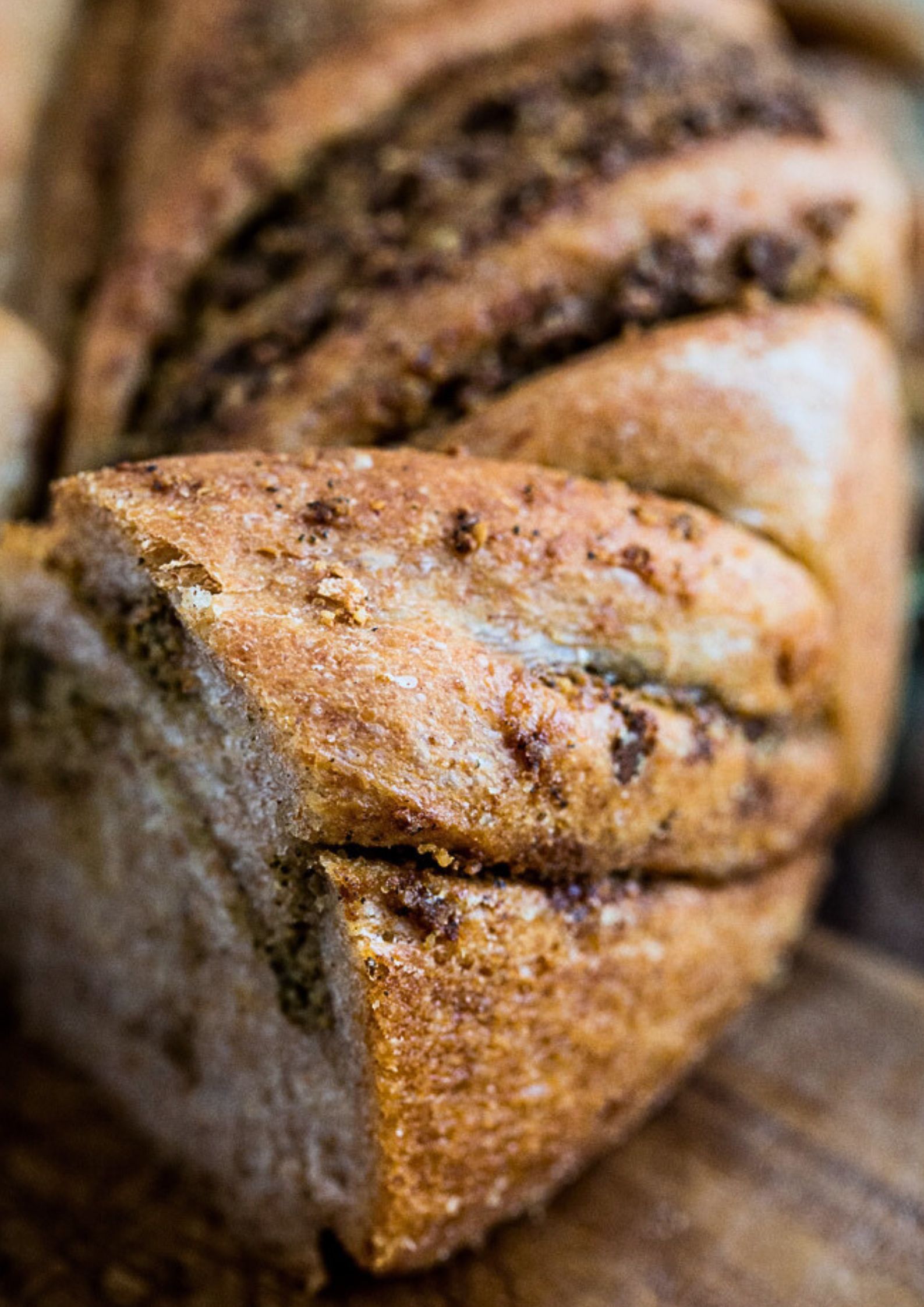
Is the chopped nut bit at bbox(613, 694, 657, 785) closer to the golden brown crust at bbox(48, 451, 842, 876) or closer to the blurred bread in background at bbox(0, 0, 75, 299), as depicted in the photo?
the golden brown crust at bbox(48, 451, 842, 876)

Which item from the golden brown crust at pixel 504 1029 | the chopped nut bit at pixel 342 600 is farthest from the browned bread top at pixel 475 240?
the golden brown crust at pixel 504 1029

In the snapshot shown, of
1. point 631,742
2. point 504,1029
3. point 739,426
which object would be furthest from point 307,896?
point 739,426

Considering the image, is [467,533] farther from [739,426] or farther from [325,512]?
[739,426]

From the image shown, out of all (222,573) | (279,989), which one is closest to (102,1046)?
(279,989)

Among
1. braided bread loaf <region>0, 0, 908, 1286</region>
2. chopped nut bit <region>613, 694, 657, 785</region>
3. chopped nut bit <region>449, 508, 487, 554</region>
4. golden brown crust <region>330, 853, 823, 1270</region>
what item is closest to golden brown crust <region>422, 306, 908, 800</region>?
braided bread loaf <region>0, 0, 908, 1286</region>

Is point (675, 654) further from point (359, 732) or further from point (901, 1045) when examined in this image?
point (901, 1045)

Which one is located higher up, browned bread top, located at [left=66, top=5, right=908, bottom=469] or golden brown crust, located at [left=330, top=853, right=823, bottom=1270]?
browned bread top, located at [left=66, top=5, right=908, bottom=469]

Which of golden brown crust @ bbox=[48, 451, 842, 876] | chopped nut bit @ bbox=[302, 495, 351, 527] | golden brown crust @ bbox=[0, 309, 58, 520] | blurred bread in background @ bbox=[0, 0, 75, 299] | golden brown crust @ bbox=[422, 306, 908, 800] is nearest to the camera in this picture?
golden brown crust @ bbox=[48, 451, 842, 876]
